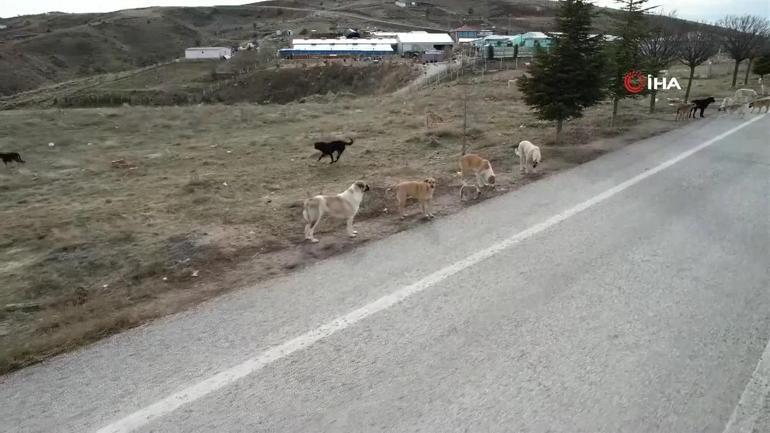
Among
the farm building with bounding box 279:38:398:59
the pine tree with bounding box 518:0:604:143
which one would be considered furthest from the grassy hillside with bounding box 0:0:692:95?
the pine tree with bounding box 518:0:604:143

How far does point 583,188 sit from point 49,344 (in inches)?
414

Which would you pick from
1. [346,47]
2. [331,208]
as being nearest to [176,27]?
[346,47]

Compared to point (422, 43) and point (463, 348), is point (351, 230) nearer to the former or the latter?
point (463, 348)

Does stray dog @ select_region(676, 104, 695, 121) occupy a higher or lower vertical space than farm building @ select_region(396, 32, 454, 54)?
lower

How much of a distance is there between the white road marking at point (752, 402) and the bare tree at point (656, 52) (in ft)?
68.1

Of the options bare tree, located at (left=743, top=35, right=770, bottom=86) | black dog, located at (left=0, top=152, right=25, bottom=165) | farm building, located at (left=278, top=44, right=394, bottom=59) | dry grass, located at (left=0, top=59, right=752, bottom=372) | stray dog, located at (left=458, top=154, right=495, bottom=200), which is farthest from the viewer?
farm building, located at (left=278, top=44, right=394, bottom=59)

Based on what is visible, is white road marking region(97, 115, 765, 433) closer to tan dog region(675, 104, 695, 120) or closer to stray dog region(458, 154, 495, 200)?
stray dog region(458, 154, 495, 200)

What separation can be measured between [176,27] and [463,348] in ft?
543

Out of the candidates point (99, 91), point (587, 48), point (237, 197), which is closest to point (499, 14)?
point (99, 91)

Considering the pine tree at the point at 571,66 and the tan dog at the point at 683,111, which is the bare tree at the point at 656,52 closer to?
the tan dog at the point at 683,111

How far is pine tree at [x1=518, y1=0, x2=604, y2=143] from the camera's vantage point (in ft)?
55.8

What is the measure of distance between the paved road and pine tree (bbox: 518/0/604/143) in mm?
9502

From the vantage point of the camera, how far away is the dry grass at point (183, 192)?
6.66m

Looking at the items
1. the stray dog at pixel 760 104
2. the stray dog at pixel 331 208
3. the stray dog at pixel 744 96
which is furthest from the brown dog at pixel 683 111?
the stray dog at pixel 331 208
